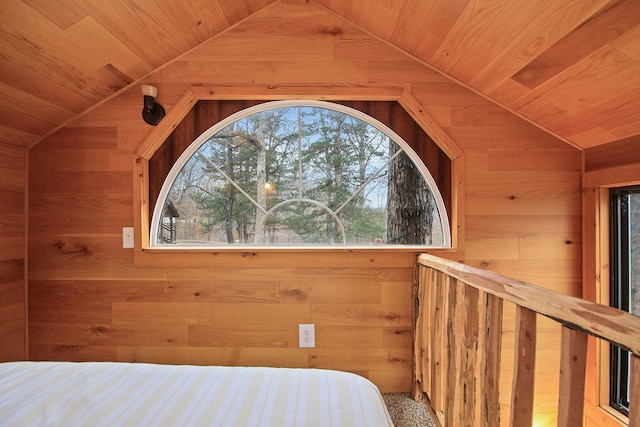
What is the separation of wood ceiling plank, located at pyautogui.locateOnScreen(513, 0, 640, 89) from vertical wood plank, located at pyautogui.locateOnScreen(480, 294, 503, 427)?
109cm

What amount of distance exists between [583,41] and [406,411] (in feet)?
6.29

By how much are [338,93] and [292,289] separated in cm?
121

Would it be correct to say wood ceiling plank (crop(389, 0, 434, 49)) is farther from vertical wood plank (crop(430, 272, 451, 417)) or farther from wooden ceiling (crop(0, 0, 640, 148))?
vertical wood plank (crop(430, 272, 451, 417))

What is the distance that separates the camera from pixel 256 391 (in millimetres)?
856

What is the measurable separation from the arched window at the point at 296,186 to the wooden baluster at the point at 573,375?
1251 mm

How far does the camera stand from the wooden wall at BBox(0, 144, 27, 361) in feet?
5.37

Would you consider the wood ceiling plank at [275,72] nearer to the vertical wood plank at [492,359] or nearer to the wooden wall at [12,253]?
the wooden wall at [12,253]

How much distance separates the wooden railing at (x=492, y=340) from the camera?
59cm

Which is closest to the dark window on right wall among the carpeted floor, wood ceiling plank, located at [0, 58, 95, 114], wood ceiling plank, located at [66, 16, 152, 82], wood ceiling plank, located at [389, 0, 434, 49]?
the carpeted floor

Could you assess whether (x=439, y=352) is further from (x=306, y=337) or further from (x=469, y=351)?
(x=306, y=337)

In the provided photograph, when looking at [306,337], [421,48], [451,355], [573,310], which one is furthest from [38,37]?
[451,355]

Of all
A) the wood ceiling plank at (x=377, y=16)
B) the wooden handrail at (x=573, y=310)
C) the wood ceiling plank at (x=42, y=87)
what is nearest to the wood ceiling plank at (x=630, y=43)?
the wood ceiling plank at (x=377, y=16)

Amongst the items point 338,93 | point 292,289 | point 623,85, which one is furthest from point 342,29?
point 292,289

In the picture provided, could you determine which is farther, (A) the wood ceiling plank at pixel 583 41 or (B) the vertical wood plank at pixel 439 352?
(B) the vertical wood plank at pixel 439 352
